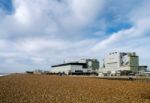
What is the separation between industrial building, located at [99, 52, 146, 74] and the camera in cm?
13925

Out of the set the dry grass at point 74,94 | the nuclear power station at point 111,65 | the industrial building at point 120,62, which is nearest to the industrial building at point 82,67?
the nuclear power station at point 111,65

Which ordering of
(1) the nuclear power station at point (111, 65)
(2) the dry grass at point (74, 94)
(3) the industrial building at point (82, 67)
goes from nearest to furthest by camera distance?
(2) the dry grass at point (74, 94) → (1) the nuclear power station at point (111, 65) → (3) the industrial building at point (82, 67)

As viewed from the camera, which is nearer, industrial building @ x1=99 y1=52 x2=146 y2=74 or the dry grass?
the dry grass

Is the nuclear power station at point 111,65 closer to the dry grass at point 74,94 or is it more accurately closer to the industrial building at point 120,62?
the industrial building at point 120,62

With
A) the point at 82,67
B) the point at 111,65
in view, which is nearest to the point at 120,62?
the point at 111,65

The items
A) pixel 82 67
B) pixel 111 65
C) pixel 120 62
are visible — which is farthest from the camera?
pixel 82 67

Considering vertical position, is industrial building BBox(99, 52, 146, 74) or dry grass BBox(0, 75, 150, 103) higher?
industrial building BBox(99, 52, 146, 74)

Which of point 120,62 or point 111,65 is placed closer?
point 120,62

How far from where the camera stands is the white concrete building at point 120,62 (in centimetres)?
13938

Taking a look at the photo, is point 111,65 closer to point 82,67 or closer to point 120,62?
point 120,62

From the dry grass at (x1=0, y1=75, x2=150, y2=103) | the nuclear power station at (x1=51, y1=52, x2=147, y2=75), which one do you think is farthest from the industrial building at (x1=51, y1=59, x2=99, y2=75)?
the dry grass at (x1=0, y1=75, x2=150, y2=103)

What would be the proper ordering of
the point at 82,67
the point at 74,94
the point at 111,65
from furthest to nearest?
1. the point at 82,67
2. the point at 111,65
3. the point at 74,94

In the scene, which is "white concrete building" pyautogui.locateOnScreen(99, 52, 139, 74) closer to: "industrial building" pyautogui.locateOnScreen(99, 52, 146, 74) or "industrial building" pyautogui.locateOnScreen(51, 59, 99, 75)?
"industrial building" pyautogui.locateOnScreen(99, 52, 146, 74)

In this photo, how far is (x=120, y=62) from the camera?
14938 cm
